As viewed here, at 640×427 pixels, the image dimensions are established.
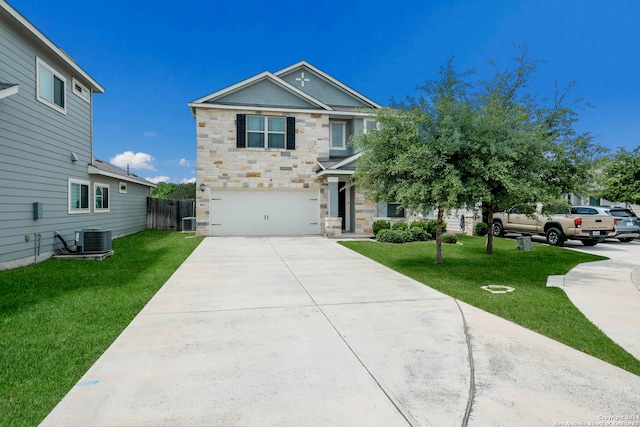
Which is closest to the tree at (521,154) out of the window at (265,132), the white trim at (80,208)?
the window at (265,132)

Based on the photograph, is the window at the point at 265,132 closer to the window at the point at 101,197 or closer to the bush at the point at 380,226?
the bush at the point at 380,226

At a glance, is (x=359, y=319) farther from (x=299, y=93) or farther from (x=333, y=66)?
(x=333, y=66)

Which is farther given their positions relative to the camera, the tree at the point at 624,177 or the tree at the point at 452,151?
the tree at the point at 624,177

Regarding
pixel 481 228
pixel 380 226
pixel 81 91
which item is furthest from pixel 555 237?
pixel 81 91

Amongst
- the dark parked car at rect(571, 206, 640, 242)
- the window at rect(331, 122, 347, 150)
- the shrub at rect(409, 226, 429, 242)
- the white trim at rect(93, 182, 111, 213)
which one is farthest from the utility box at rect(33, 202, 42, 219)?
the dark parked car at rect(571, 206, 640, 242)

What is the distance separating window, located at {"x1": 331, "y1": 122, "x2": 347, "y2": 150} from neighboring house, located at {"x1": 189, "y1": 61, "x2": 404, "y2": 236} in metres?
0.45

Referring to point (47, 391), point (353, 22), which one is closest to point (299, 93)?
point (353, 22)

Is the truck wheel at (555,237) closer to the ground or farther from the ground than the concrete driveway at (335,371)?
farther from the ground

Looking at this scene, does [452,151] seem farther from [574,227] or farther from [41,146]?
[41,146]

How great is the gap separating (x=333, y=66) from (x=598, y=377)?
24662 mm

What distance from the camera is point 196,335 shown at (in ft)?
13.7

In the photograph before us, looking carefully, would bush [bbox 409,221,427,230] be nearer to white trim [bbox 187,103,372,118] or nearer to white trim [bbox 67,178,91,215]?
white trim [bbox 187,103,372,118]

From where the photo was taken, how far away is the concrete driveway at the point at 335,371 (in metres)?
2.58

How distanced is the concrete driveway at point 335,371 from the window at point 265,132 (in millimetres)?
11087
